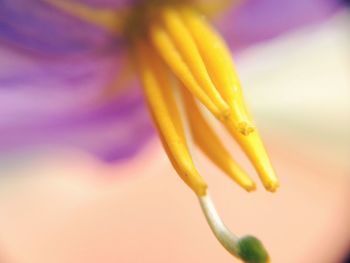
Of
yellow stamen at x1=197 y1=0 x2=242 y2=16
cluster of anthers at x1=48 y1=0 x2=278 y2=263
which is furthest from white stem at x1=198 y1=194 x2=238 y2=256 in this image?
yellow stamen at x1=197 y1=0 x2=242 y2=16

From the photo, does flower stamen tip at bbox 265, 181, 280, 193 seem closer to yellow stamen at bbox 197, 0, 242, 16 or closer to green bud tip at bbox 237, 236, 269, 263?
green bud tip at bbox 237, 236, 269, 263

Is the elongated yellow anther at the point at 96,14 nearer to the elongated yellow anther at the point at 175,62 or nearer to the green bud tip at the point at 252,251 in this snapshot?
the elongated yellow anther at the point at 175,62

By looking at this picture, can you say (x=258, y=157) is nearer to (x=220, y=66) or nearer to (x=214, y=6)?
(x=220, y=66)

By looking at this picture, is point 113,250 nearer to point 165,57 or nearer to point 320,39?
point 165,57

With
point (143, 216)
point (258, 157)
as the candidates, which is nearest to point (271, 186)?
point (258, 157)

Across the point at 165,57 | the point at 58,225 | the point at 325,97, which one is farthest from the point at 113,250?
the point at 325,97

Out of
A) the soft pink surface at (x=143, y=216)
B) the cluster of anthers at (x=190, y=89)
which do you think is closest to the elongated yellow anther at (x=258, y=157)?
the cluster of anthers at (x=190, y=89)
